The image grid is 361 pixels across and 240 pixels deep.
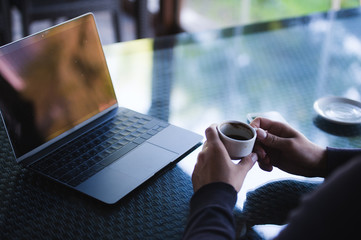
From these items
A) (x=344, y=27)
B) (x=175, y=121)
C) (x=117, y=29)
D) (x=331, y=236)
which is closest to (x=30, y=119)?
(x=175, y=121)

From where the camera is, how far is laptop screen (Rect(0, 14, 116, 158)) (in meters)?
0.85

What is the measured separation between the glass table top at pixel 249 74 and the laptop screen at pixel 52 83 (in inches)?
5.4

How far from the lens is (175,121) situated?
3.40 feet

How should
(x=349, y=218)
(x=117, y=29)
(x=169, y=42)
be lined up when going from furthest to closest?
(x=117, y=29) < (x=169, y=42) < (x=349, y=218)

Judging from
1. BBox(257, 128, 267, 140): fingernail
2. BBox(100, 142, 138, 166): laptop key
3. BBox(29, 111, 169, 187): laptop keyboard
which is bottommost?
BBox(100, 142, 138, 166): laptop key

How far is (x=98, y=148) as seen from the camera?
907 millimetres

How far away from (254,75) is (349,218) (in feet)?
2.62

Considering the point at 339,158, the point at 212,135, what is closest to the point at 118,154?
the point at 212,135

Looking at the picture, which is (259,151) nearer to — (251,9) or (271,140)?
(271,140)

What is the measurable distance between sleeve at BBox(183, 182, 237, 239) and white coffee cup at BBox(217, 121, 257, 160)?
0.34 feet

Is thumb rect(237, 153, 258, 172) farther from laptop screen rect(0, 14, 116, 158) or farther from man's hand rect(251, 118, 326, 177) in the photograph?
laptop screen rect(0, 14, 116, 158)

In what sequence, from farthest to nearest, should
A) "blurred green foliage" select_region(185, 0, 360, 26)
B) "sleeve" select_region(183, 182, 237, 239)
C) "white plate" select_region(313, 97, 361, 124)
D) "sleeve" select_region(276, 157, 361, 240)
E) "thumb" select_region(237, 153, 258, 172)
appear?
"blurred green foliage" select_region(185, 0, 360, 26) → "white plate" select_region(313, 97, 361, 124) → "thumb" select_region(237, 153, 258, 172) → "sleeve" select_region(183, 182, 237, 239) → "sleeve" select_region(276, 157, 361, 240)

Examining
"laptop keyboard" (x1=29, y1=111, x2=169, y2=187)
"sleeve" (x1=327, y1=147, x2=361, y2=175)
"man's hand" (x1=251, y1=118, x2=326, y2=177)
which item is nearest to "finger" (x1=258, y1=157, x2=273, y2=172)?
"man's hand" (x1=251, y1=118, x2=326, y2=177)

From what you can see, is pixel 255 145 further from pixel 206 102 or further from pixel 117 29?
pixel 117 29
